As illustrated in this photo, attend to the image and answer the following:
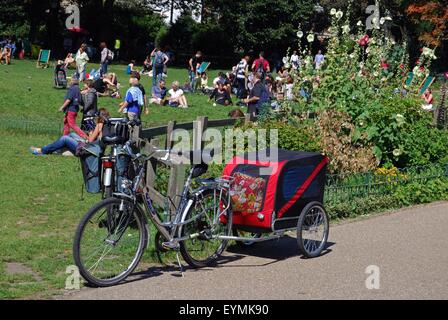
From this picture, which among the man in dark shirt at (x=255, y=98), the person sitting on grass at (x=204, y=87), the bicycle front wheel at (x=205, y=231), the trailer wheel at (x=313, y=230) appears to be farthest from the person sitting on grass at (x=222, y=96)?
the bicycle front wheel at (x=205, y=231)

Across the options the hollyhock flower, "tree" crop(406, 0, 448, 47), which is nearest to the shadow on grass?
the hollyhock flower

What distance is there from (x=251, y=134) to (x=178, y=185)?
8.90 feet

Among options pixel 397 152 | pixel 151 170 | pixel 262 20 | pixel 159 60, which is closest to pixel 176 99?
pixel 159 60

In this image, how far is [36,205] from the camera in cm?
1142

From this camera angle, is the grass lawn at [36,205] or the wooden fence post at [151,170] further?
the wooden fence post at [151,170]

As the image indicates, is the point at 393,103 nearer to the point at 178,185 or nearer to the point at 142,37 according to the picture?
the point at 178,185

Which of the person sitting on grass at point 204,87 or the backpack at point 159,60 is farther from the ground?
the backpack at point 159,60

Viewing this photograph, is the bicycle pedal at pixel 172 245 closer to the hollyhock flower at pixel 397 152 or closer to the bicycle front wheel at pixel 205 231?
the bicycle front wheel at pixel 205 231

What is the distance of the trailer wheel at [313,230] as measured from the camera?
9156 mm

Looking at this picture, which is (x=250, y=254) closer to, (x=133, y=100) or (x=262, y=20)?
(x=133, y=100)

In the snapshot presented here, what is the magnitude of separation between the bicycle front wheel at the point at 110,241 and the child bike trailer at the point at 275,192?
4.37ft

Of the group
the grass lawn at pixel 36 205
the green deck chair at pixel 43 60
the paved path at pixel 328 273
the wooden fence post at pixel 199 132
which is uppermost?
the wooden fence post at pixel 199 132
